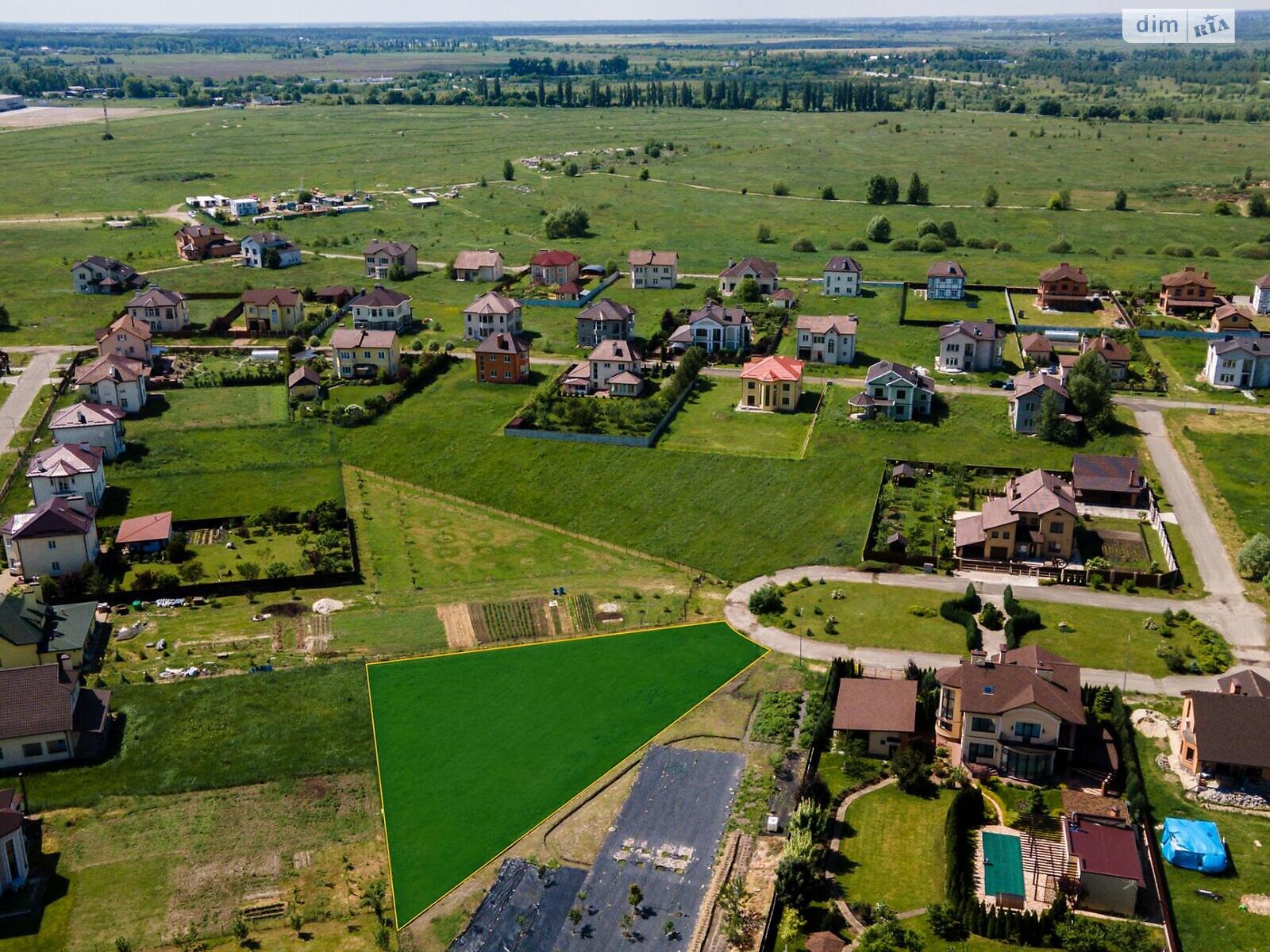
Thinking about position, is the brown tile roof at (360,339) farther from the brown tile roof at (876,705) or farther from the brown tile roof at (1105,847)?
the brown tile roof at (1105,847)

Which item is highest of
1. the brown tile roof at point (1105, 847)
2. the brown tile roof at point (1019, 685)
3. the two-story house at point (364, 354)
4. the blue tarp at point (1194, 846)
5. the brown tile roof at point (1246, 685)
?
the two-story house at point (364, 354)

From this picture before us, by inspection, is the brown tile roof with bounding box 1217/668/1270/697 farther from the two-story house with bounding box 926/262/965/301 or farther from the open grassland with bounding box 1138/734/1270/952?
the two-story house with bounding box 926/262/965/301

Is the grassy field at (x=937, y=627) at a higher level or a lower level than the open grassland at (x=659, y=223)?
lower

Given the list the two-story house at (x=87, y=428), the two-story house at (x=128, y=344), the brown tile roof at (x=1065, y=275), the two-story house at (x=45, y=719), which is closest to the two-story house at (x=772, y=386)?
the brown tile roof at (x=1065, y=275)

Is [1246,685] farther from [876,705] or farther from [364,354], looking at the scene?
[364,354]

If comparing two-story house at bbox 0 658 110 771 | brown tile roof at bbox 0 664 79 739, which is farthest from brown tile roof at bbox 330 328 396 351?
brown tile roof at bbox 0 664 79 739

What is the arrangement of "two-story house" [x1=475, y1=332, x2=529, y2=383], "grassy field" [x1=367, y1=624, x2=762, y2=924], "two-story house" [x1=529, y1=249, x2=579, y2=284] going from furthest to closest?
"two-story house" [x1=529, y1=249, x2=579, y2=284] < "two-story house" [x1=475, y1=332, x2=529, y2=383] < "grassy field" [x1=367, y1=624, x2=762, y2=924]
